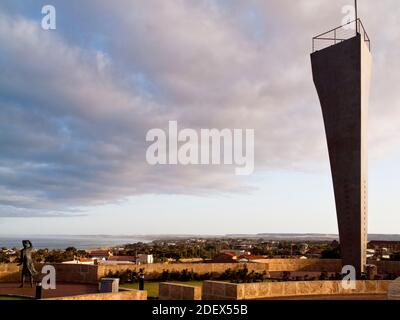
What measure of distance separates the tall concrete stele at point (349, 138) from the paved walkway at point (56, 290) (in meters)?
13.5

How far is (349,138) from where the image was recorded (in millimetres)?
24359

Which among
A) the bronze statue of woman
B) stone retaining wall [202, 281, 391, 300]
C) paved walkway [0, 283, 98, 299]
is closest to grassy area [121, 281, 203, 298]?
paved walkway [0, 283, 98, 299]

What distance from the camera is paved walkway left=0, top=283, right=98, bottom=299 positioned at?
1753 centimetres

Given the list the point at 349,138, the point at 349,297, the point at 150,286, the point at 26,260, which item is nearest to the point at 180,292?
the point at 150,286

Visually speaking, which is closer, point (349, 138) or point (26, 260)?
point (26, 260)

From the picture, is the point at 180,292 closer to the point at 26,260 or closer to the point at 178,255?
the point at 26,260

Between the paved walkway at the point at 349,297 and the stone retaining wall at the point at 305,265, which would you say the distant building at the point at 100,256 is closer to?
the stone retaining wall at the point at 305,265

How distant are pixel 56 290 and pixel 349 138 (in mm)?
16500

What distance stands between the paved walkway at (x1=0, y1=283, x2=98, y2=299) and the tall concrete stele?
13.5 metres

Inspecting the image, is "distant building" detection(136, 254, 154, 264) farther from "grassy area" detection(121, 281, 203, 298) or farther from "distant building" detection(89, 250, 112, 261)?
"grassy area" detection(121, 281, 203, 298)
